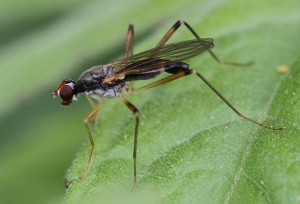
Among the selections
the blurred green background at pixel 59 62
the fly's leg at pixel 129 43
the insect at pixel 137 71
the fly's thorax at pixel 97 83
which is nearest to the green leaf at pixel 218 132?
the blurred green background at pixel 59 62

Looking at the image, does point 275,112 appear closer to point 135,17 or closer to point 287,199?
point 287,199

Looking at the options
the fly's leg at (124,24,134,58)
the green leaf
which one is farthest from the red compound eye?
the fly's leg at (124,24,134,58)

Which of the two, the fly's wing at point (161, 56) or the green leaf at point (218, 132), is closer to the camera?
the green leaf at point (218, 132)

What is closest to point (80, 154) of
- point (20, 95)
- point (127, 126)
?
point (127, 126)

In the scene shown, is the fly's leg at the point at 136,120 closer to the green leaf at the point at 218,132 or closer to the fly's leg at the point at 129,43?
the green leaf at the point at 218,132

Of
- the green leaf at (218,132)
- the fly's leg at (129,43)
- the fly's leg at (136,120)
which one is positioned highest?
the fly's leg at (129,43)

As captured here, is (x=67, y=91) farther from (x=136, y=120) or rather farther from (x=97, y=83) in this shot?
(x=136, y=120)

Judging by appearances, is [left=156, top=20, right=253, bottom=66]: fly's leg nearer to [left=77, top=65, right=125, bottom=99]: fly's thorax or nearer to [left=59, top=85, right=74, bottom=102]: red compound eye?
[left=77, top=65, right=125, bottom=99]: fly's thorax

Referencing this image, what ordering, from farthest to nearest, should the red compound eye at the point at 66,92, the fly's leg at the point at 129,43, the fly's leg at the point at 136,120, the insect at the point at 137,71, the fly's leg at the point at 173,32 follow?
the fly's leg at the point at 129,43
the red compound eye at the point at 66,92
the fly's leg at the point at 173,32
the insect at the point at 137,71
the fly's leg at the point at 136,120

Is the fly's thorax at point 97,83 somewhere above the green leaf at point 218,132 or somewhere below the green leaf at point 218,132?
above
